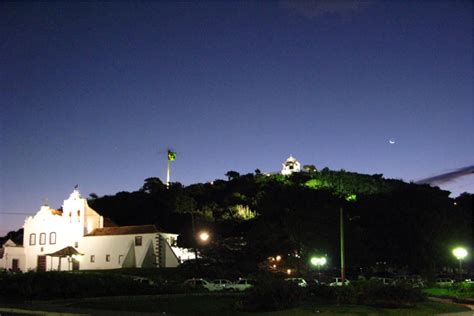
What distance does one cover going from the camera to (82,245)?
70.0m

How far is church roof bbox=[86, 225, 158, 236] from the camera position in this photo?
6644cm

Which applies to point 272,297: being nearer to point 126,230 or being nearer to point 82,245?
point 126,230

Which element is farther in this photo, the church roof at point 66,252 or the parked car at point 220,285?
the church roof at point 66,252

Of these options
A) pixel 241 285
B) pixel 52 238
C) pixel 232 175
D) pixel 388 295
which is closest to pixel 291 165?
pixel 232 175

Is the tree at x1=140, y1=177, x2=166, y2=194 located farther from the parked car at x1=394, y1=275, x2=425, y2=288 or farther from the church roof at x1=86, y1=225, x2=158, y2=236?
the parked car at x1=394, y1=275, x2=425, y2=288

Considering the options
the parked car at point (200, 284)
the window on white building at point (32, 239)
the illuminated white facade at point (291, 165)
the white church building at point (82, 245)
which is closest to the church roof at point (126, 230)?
the white church building at point (82, 245)

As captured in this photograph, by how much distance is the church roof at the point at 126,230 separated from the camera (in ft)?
218

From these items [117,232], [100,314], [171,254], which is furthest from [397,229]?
[100,314]

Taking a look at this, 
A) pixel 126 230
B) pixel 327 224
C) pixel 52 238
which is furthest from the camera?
pixel 52 238

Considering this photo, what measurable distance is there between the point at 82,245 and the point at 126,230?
6619 millimetres

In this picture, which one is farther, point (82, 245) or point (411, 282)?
point (82, 245)

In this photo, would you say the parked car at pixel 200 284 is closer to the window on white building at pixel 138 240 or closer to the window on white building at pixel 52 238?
the window on white building at pixel 138 240

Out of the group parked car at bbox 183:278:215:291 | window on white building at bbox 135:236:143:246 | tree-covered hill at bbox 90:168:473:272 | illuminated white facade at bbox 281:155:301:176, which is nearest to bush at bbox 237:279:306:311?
parked car at bbox 183:278:215:291

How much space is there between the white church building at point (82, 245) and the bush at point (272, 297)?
41889 millimetres
